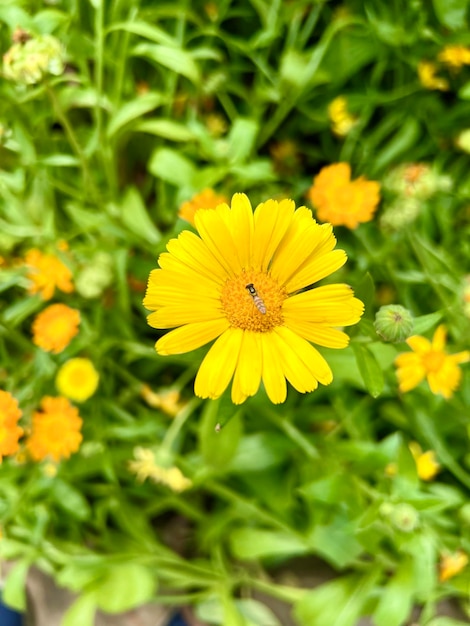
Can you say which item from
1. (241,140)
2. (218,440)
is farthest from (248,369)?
(241,140)

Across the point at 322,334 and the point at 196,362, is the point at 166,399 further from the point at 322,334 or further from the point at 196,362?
the point at 322,334

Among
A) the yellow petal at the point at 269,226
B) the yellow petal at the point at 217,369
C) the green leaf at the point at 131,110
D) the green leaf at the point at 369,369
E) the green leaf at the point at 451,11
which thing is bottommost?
the green leaf at the point at 369,369

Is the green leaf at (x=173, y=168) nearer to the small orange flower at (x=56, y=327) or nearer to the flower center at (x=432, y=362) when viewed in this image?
the small orange flower at (x=56, y=327)

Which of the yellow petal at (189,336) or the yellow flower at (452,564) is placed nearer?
the yellow petal at (189,336)

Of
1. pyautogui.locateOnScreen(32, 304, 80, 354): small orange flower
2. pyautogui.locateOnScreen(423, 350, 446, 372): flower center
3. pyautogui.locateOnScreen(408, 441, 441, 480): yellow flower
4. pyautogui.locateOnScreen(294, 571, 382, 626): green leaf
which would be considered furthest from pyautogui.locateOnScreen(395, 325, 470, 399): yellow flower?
pyautogui.locateOnScreen(32, 304, 80, 354): small orange flower

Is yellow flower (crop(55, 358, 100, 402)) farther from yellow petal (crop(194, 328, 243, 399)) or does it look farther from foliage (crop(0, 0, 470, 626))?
yellow petal (crop(194, 328, 243, 399))

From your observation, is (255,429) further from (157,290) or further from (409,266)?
(157,290)

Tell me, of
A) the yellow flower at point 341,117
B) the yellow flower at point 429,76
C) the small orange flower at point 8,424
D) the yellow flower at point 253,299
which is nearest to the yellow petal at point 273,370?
the yellow flower at point 253,299
